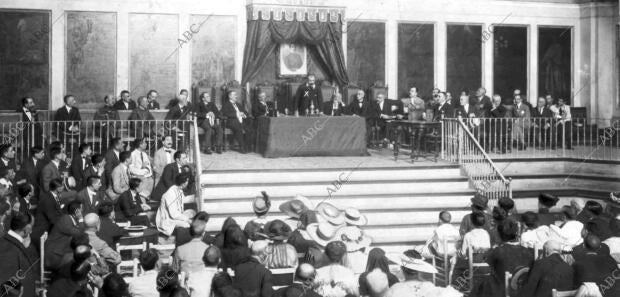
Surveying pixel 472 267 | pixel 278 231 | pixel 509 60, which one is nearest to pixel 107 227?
pixel 278 231

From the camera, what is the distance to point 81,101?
1739 cm

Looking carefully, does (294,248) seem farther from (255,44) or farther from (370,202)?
(255,44)

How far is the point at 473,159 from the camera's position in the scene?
14695mm

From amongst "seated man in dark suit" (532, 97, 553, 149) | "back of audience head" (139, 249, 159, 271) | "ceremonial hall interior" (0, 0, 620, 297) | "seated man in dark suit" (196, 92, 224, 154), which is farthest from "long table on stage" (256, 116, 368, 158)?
"back of audience head" (139, 249, 159, 271)

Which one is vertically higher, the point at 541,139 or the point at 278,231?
the point at 541,139

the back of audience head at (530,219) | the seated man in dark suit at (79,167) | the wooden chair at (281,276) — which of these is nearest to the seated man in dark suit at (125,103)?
the seated man in dark suit at (79,167)

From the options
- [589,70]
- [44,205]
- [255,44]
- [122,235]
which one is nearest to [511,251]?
[122,235]

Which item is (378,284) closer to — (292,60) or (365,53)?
(292,60)

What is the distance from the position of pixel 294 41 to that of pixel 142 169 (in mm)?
6671

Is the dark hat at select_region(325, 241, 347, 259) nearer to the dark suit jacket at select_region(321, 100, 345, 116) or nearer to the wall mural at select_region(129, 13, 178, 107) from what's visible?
the dark suit jacket at select_region(321, 100, 345, 116)

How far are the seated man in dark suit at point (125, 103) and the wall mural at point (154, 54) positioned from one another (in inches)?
39.1

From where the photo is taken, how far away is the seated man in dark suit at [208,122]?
15.8 metres

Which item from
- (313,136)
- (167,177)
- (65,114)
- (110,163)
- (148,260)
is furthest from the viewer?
(65,114)

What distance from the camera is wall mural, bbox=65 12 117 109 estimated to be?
1739cm
